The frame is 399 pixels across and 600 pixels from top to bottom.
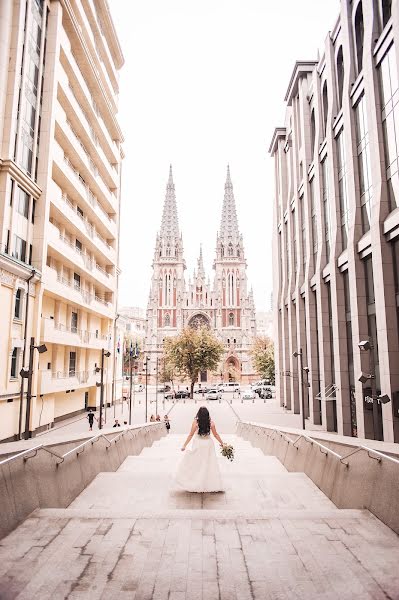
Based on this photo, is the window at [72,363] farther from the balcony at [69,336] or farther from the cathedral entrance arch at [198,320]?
the cathedral entrance arch at [198,320]

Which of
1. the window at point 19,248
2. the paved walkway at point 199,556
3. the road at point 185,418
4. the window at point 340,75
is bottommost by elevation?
the road at point 185,418

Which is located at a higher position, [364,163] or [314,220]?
[314,220]

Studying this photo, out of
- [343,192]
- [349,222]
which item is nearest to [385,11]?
[343,192]

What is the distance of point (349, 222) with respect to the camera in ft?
62.4

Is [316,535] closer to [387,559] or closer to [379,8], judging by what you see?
[387,559]

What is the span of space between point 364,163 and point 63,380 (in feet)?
66.1

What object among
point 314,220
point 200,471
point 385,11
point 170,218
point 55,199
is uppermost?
point 170,218

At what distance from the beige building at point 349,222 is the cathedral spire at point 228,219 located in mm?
71143

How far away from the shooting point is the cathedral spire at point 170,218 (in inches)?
4050

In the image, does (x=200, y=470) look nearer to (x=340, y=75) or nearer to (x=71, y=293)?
(x=71, y=293)

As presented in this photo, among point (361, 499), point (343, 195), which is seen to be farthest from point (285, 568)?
point (343, 195)

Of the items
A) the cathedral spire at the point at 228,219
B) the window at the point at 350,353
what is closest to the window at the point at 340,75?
the window at the point at 350,353

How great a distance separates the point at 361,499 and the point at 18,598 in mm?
4426

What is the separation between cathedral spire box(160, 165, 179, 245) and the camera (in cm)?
10288
